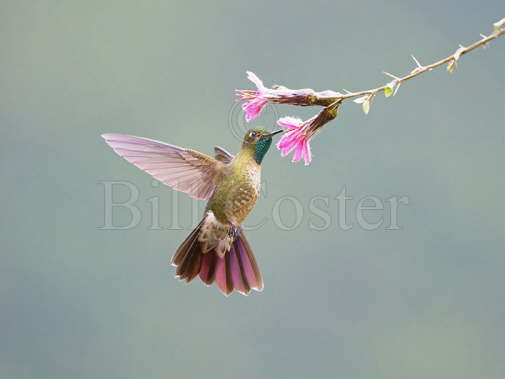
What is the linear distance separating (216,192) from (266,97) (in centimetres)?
17

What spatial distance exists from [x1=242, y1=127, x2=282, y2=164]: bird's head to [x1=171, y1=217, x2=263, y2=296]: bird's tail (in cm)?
10

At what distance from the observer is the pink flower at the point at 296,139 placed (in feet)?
1.53

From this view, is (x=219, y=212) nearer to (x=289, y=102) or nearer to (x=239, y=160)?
(x=239, y=160)

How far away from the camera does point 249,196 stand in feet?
1.73

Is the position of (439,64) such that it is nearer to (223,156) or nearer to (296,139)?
(296,139)

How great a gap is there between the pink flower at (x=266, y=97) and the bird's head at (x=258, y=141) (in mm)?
58

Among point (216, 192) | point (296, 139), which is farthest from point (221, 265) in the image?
point (296, 139)

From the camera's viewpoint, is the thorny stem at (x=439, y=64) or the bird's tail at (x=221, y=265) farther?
the bird's tail at (x=221, y=265)

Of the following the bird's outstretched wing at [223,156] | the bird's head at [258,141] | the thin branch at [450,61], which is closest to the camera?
the thin branch at [450,61]

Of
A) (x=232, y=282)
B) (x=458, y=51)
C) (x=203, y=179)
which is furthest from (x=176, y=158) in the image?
(x=458, y=51)

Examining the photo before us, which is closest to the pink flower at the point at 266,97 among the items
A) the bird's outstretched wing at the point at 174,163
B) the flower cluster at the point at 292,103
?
the flower cluster at the point at 292,103

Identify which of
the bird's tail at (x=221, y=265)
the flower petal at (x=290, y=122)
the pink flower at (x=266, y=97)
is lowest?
the bird's tail at (x=221, y=265)

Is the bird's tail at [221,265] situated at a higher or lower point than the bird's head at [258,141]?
lower

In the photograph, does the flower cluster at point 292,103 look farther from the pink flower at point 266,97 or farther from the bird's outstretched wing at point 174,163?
the bird's outstretched wing at point 174,163
